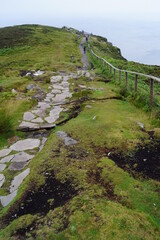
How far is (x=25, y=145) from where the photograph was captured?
5.10m

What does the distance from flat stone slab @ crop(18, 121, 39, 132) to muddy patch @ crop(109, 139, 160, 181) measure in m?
2.52

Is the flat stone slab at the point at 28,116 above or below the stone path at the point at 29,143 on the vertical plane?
above

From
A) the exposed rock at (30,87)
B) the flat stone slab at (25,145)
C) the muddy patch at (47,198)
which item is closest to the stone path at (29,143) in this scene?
the flat stone slab at (25,145)

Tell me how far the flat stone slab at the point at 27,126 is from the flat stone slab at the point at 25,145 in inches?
20.9

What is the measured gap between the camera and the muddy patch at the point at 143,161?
12.0 ft

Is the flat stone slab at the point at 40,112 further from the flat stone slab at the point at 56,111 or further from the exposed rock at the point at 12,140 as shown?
the exposed rock at the point at 12,140

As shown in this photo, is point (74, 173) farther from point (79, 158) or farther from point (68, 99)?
point (68, 99)

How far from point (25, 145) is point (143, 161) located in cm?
265

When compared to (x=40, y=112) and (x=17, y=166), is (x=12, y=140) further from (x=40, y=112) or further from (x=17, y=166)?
(x=40, y=112)

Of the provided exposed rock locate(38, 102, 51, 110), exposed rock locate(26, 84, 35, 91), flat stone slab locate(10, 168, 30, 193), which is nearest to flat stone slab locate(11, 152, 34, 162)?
flat stone slab locate(10, 168, 30, 193)

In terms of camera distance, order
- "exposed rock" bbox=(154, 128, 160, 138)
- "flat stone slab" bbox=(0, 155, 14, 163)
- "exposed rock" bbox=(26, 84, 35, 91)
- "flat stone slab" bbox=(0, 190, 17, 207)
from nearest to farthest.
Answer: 1. "flat stone slab" bbox=(0, 190, 17, 207)
2. "flat stone slab" bbox=(0, 155, 14, 163)
3. "exposed rock" bbox=(154, 128, 160, 138)
4. "exposed rock" bbox=(26, 84, 35, 91)

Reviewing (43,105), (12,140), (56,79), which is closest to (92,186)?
(12,140)

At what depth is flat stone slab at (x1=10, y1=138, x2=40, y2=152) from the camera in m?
4.96

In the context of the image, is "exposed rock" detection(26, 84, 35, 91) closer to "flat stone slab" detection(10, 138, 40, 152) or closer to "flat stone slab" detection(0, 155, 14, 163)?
"flat stone slab" detection(10, 138, 40, 152)
